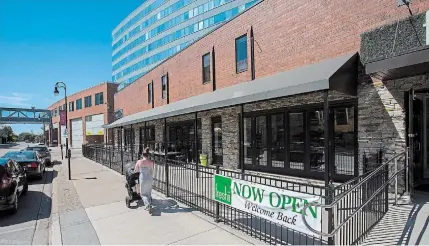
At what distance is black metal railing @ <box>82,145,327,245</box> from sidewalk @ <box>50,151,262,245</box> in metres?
0.19

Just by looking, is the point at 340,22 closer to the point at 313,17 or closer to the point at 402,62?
the point at 313,17

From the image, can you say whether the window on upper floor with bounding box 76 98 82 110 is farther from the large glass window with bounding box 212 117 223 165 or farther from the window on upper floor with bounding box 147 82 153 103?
the large glass window with bounding box 212 117 223 165

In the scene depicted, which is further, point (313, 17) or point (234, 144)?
point (234, 144)

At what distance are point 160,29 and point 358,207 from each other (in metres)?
61.2

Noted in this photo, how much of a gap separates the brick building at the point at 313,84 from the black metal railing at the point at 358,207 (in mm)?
596

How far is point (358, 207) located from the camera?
4.40m

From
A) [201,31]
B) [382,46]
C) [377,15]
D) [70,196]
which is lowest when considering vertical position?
[70,196]

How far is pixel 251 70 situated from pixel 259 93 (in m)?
4.36

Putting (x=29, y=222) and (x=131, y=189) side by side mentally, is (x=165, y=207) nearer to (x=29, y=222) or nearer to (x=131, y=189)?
(x=131, y=189)

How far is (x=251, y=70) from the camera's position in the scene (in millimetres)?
12078

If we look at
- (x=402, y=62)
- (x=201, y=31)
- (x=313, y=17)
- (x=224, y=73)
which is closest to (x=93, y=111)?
(x=201, y=31)

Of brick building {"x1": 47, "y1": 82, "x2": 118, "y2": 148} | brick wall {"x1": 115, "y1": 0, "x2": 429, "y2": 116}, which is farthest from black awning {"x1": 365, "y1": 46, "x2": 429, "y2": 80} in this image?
brick building {"x1": 47, "y1": 82, "x2": 118, "y2": 148}

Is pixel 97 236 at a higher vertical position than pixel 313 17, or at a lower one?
lower

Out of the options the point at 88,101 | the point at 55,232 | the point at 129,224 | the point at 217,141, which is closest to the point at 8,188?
the point at 55,232
